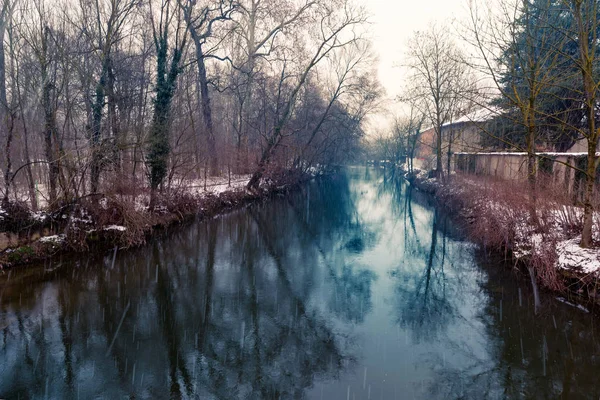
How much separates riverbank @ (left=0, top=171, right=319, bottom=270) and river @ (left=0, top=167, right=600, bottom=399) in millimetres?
510

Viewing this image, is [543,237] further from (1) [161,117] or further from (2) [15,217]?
(2) [15,217]

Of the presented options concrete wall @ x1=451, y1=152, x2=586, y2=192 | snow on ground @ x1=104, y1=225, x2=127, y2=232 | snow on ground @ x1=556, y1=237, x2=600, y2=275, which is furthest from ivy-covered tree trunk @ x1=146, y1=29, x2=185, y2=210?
snow on ground @ x1=556, y1=237, x2=600, y2=275

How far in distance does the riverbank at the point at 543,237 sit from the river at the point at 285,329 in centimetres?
51

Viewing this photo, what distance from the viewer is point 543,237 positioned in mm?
10430

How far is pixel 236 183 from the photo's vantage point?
1012 inches

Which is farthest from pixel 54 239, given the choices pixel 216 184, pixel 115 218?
pixel 216 184

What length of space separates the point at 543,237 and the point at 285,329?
7103 mm

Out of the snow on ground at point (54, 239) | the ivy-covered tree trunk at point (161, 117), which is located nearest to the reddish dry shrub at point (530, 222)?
the ivy-covered tree trunk at point (161, 117)

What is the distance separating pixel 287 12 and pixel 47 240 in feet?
58.5

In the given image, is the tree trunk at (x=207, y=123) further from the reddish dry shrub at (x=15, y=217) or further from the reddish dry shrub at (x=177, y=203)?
the reddish dry shrub at (x=15, y=217)

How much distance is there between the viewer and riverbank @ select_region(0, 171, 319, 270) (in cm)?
1095

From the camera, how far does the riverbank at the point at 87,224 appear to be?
1095 cm

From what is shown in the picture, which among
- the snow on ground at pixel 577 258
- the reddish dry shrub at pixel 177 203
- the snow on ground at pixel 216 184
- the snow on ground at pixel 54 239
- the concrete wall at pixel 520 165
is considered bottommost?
the snow on ground at pixel 577 258

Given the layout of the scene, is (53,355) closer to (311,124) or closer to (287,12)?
(287,12)
